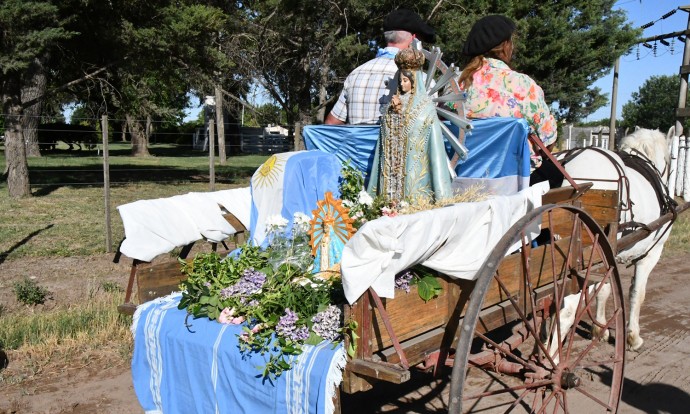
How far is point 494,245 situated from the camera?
311cm

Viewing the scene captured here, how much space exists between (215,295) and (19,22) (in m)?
10.2

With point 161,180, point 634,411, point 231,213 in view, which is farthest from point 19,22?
point 634,411

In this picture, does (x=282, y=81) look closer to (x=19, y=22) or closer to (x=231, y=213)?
(x=19, y=22)

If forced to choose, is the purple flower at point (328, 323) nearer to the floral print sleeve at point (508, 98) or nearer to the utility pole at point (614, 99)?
the floral print sleeve at point (508, 98)

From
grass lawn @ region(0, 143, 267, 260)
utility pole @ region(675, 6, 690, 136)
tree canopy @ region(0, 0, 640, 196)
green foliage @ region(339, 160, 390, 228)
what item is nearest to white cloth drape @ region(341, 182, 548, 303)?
green foliage @ region(339, 160, 390, 228)

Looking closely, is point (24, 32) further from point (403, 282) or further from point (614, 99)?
point (614, 99)

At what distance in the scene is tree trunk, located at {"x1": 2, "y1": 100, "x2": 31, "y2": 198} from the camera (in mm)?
12523

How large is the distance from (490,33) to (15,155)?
1169 cm

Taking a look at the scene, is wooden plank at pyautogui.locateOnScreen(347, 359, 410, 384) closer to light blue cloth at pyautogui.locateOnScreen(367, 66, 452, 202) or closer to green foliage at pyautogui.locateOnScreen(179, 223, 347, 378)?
green foliage at pyautogui.locateOnScreen(179, 223, 347, 378)

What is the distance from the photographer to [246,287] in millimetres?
3307

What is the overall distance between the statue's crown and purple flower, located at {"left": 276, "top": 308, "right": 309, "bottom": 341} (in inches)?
59.6

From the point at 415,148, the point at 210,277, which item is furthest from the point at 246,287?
the point at 415,148

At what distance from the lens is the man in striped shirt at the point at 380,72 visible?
426 centimetres

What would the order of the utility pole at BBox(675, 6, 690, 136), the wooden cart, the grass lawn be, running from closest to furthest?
the wooden cart, the grass lawn, the utility pole at BBox(675, 6, 690, 136)
